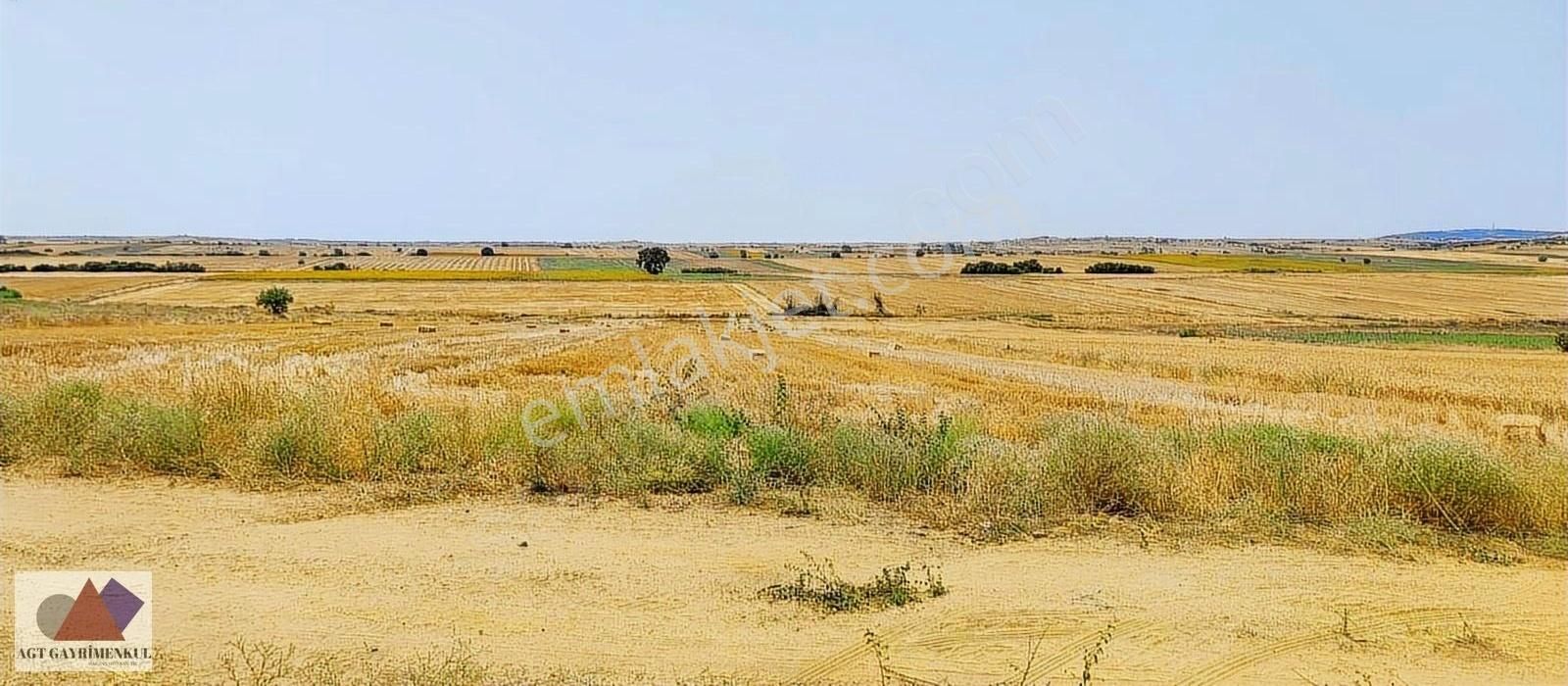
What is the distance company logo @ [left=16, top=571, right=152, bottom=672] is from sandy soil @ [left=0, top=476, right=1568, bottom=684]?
0.14 metres

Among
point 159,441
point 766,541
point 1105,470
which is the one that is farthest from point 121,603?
point 1105,470

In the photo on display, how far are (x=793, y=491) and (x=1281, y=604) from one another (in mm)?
4250

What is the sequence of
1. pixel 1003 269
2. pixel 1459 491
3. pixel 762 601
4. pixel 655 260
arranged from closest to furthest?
pixel 762 601 < pixel 1459 491 < pixel 655 260 < pixel 1003 269

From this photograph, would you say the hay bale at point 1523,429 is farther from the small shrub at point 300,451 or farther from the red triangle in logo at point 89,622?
the red triangle in logo at point 89,622

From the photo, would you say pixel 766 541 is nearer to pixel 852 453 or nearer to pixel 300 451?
pixel 852 453

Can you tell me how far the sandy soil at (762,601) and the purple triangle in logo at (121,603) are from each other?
0.17 m

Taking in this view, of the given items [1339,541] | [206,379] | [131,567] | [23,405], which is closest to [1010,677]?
[1339,541]

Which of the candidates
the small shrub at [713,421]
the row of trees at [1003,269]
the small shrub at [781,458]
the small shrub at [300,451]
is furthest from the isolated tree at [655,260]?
the small shrub at [781,458]

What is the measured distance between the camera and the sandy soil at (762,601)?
5.66m

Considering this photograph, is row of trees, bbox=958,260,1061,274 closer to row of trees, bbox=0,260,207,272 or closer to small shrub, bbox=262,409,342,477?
row of trees, bbox=0,260,207,272

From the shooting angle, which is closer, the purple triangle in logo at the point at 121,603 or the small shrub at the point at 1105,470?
the purple triangle in logo at the point at 121,603

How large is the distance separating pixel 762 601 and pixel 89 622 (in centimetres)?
410

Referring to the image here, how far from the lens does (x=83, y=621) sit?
602cm

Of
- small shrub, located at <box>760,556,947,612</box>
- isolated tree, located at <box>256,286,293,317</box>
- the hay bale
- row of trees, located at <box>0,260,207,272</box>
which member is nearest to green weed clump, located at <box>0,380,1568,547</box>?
small shrub, located at <box>760,556,947,612</box>
